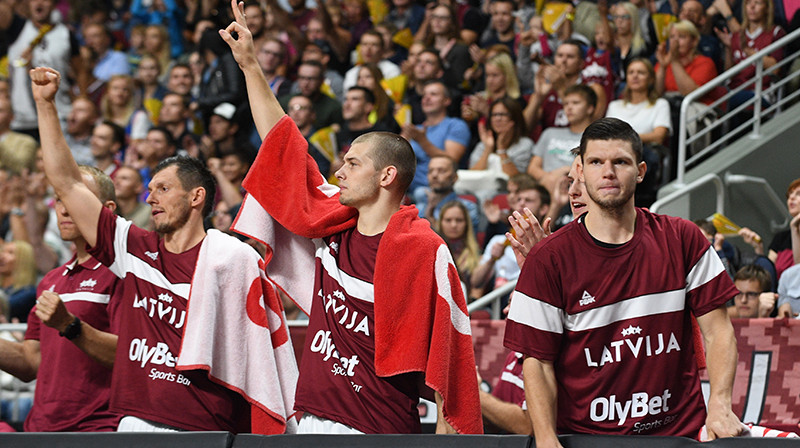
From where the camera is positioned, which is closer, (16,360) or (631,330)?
(631,330)

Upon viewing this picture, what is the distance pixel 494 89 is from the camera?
33.5 ft

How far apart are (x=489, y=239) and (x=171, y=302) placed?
4272mm

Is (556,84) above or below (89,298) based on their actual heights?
above

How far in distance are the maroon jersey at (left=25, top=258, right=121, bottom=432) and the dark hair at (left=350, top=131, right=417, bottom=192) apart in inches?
59.6

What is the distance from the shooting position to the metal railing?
27.9ft

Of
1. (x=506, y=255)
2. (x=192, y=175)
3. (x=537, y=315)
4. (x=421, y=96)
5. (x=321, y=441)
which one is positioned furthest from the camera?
(x=421, y=96)

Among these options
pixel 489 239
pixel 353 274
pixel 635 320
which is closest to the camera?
pixel 635 320

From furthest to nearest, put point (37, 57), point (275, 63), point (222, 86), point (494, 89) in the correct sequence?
1. point (37, 57)
2. point (222, 86)
3. point (275, 63)
4. point (494, 89)

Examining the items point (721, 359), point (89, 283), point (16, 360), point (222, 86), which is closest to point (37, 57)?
point (222, 86)

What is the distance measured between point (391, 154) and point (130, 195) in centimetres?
569

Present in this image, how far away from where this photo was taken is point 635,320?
387 cm

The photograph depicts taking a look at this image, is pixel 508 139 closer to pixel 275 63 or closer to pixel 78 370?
pixel 275 63

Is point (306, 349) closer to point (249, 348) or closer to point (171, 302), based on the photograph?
point (249, 348)

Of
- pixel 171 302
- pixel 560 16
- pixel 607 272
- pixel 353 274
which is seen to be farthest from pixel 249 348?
pixel 560 16
